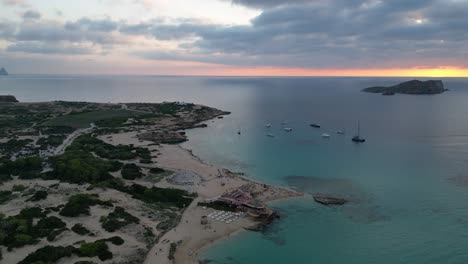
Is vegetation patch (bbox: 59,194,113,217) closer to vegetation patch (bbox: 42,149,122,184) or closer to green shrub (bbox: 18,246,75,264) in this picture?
vegetation patch (bbox: 42,149,122,184)

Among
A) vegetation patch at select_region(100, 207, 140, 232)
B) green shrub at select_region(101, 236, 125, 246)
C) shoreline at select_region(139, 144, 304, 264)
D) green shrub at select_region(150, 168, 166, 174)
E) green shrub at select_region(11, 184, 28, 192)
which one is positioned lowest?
shoreline at select_region(139, 144, 304, 264)

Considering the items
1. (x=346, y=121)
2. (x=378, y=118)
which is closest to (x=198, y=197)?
(x=346, y=121)

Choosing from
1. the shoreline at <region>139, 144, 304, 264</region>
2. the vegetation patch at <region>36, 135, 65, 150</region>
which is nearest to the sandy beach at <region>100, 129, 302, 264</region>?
the shoreline at <region>139, 144, 304, 264</region>

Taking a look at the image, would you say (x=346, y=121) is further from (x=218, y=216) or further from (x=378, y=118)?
(x=218, y=216)

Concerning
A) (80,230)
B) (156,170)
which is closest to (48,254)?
(80,230)

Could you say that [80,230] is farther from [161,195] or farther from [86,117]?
[86,117]

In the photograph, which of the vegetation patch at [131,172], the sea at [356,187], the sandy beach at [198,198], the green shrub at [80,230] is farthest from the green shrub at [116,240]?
the vegetation patch at [131,172]
